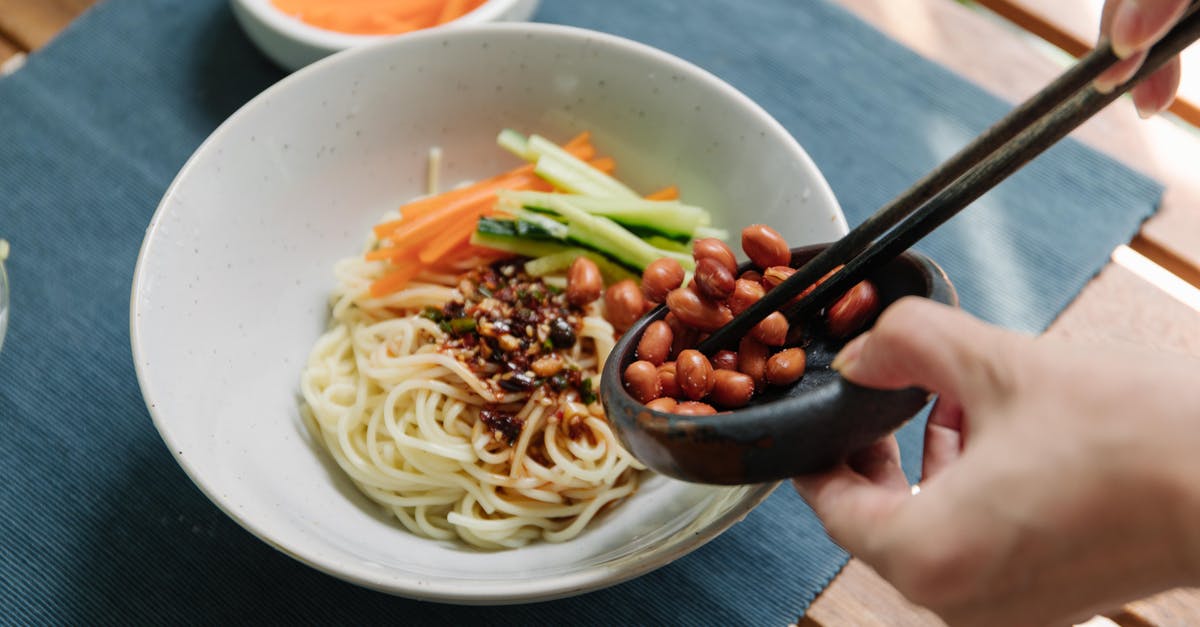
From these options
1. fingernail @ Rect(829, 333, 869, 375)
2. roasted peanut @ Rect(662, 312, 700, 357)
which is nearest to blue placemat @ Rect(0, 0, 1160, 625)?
roasted peanut @ Rect(662, 312, 700, 357)

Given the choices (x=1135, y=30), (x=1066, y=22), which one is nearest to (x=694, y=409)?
(x=1135, y=30)

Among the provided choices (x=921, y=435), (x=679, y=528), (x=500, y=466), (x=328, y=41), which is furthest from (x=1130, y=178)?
(x=328, y=41)

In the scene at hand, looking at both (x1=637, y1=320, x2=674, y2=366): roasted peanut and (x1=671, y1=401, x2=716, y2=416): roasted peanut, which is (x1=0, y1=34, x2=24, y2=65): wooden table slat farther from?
(x1=671, y1=401, x2=716, y2=416): roasted peanut

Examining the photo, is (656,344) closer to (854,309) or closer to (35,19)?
(854,309)

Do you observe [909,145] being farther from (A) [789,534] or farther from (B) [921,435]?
(A) [789,534]

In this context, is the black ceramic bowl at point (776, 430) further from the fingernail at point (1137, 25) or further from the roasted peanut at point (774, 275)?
the fingernail at point (1137, 25)
